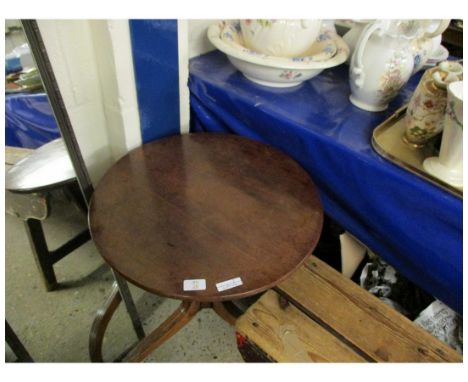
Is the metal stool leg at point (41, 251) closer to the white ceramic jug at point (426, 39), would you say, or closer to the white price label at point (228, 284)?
the white price label at point (228, 284)

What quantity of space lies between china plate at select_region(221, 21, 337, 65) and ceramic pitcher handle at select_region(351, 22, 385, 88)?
0.32 feet

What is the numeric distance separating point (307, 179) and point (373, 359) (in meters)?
0.44

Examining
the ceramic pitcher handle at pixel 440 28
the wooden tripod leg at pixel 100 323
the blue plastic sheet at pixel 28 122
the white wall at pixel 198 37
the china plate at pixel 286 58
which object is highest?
the ceramic pitcher handle at pixel 440 28

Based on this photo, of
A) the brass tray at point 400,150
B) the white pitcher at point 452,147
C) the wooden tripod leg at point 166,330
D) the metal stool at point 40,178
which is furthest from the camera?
the wooden tripod leg at point 166,330

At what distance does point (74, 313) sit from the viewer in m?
1.25

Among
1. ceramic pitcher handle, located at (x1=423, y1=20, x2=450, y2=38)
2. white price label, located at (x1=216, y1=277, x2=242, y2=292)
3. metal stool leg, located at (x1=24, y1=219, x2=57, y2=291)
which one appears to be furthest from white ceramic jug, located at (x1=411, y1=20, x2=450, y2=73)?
metal stool leg, located at (x1=24, y1=219, x2=57, y2=291)

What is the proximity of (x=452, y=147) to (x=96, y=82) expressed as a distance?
2.80ft

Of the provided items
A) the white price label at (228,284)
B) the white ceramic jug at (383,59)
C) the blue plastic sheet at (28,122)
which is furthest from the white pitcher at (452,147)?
the blue plastic sheet at (28,122)

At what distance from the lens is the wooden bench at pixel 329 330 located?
2.52ft

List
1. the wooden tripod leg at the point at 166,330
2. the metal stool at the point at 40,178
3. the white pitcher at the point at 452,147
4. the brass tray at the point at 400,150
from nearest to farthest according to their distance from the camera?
the white pitcher at the point at 452,147, the brass tray at the point at 400,150, the metal stool at the point at 40,178, the wooden tripod leg at the point at 166,330

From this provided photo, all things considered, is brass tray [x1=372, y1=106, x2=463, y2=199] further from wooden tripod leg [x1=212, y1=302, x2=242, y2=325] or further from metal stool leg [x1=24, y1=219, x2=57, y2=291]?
metal stool leg [x1=24, y1=219, x2=57, y2=291]

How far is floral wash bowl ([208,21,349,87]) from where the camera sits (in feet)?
2.95
